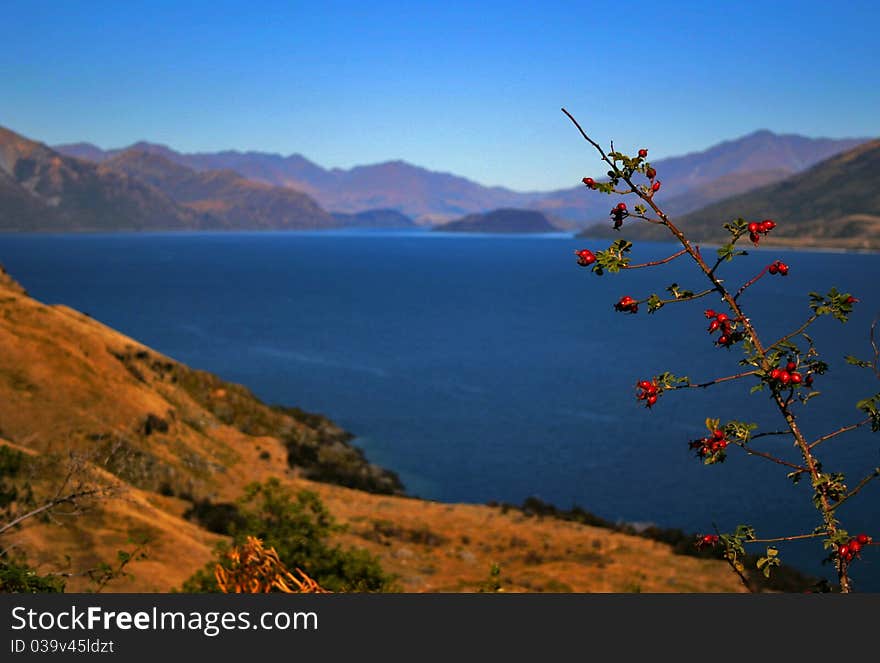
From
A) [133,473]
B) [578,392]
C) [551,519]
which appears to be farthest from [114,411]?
[578,392]

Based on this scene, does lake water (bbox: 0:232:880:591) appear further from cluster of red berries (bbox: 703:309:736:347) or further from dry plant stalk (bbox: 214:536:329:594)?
cluster of red berries (bbox: 703:309:736:347)

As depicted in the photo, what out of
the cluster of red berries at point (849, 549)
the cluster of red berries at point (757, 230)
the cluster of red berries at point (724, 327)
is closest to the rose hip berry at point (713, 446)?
the cluster of red berries at point (724, 327)

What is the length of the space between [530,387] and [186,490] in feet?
173

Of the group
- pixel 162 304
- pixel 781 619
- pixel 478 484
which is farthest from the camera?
pixel 162 304

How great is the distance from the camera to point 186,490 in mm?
36281

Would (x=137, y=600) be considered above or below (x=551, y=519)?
above

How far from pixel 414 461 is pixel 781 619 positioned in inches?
2261

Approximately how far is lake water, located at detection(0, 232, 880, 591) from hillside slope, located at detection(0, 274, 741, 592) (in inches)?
295

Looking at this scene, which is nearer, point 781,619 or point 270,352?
point 781,619

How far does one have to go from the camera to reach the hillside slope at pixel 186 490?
996 inches

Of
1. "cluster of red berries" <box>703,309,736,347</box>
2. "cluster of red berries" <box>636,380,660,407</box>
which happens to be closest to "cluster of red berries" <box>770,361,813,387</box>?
"cluster of red berries" <box>703,309,736,347</box>

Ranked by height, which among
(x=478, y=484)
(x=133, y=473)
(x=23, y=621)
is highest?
(x=23, y=621)

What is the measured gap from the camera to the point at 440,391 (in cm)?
8325

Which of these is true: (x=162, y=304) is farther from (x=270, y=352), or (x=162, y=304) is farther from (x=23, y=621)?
(x=23, y=621)
